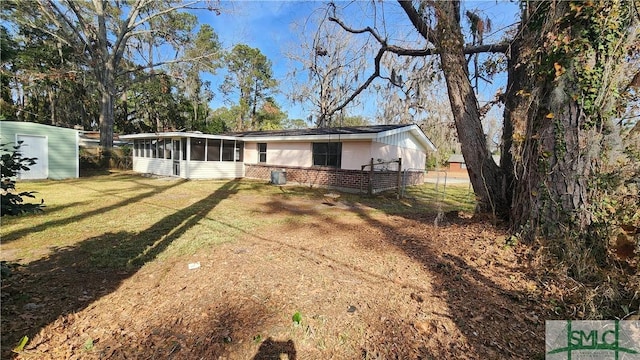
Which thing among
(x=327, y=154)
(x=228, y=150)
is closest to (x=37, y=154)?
(x=228, y=150)

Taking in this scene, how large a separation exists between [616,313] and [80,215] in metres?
8.99

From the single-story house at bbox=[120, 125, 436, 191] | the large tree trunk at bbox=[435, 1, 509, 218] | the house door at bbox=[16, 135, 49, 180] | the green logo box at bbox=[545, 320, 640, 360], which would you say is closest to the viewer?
the green logo box at bbox=[545, 320, 640, 360]

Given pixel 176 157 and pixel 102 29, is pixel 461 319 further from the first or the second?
pixel 102 29

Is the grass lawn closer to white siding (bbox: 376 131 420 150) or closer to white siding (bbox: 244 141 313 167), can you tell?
white siding (bbox: 376 131 420 150)

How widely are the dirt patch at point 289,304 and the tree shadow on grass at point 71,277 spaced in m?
0.02

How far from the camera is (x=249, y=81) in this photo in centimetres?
3219

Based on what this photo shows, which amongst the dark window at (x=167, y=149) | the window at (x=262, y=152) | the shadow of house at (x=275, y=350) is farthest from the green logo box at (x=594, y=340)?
the dark window at (x=167, y=149)

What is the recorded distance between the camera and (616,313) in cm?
223

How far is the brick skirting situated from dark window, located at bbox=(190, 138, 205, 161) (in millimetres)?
3090

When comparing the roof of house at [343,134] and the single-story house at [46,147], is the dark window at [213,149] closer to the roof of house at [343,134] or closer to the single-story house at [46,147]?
the roof of house at [343,134]

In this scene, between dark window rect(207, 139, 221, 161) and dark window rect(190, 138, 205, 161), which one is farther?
dark window rect(207, 139, 221, 161)

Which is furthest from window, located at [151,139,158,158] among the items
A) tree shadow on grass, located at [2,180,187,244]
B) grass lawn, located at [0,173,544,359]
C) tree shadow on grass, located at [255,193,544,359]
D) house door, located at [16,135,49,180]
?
tree shadow on grass, located at [255,193,544,359]

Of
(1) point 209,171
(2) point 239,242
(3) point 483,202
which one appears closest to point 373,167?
(3) point 483,202

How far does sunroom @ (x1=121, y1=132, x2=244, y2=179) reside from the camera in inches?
556
